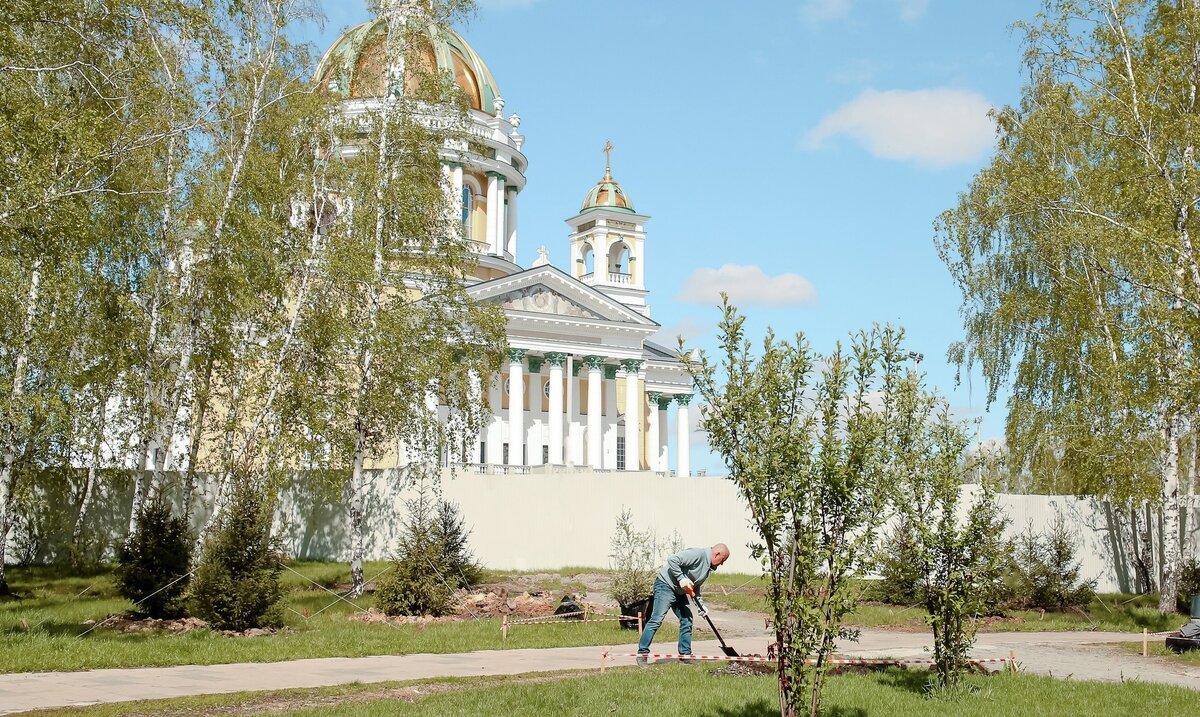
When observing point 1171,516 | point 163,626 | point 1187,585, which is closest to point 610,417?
point 1187,585

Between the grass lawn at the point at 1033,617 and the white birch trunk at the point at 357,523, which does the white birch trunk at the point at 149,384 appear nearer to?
the white birch trunk at the point at 357,523

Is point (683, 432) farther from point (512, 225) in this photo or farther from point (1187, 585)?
point (1187, 585)

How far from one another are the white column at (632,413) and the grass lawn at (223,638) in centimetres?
3129

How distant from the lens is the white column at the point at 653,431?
2294 inches

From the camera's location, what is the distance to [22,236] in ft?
45.5

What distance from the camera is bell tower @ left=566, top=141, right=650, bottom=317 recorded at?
194 feet

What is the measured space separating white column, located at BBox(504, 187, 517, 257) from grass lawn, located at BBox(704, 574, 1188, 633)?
111 feet

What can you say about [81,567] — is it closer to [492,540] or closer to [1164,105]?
[492,540]

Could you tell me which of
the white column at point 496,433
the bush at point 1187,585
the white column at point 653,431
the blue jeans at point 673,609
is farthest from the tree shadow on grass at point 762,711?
the white column at point 653,431

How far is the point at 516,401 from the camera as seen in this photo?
153 ft

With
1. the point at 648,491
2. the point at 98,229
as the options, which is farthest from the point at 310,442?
the point at 648,491

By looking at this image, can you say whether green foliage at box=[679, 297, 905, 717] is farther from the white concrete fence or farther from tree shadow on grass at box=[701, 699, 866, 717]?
the white concrete fence

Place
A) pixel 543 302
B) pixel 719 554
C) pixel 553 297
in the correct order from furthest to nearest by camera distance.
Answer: pixel 553 297, pixel 543 302, pixel 719 554

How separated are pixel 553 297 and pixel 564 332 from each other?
5.07 feet
